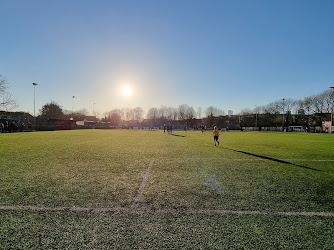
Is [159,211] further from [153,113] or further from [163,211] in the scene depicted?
[153,113]

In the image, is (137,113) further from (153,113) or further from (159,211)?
(159,211)

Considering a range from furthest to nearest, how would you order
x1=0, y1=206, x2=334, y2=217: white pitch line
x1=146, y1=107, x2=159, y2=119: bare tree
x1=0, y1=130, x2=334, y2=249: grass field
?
x1=146, y1=107, x2=159, y2=119: bare tree → x1=0, y1=206, x2=334, y2=217: white pitch line → x1=0, y1=130, x2=334, y2=249: grass field

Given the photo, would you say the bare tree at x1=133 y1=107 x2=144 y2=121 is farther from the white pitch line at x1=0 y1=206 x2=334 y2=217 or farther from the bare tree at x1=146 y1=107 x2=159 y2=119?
the white pitch line at x1=0 y1=206 x2=334 y2=217

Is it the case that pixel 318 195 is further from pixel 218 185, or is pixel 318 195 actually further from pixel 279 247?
pixel 279 247

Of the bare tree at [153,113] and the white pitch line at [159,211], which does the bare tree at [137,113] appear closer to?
the bare tree at [153,113]

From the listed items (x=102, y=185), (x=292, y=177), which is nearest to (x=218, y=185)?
(x=292, y=177)

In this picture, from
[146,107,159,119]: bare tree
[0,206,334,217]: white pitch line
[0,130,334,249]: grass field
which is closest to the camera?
[0,130,334,249]: grass field

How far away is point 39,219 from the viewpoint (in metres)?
3.41

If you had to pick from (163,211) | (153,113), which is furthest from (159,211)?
(153,113)

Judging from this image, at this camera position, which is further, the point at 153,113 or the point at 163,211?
the point at 153,113

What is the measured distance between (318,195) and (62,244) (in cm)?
556

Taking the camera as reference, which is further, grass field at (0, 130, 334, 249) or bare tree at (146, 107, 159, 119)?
bare tree at (146, 107, 159, 119)

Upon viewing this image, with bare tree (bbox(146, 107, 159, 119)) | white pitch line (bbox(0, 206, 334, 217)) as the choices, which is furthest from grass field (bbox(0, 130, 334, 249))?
bare tree (bbox(146, 107, 159, 119))

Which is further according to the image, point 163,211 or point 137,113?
point 137,113
